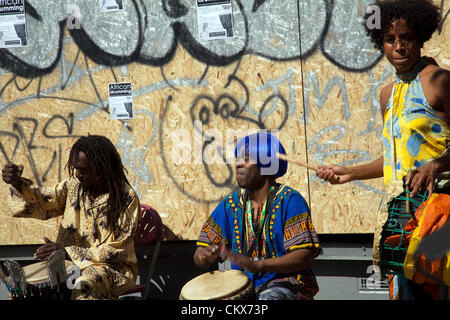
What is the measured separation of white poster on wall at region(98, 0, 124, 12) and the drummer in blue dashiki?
221 cm

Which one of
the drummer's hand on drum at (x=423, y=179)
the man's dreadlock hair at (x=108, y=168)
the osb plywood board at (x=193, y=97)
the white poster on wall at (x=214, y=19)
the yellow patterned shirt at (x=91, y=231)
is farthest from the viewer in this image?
the white poster on wall at (x=214, y=19)

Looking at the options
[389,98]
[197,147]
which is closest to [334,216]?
[197,147]

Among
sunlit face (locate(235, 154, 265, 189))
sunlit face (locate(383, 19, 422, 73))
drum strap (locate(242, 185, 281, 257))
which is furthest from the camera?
sunlit face (locate(235, 154, 265, 189))

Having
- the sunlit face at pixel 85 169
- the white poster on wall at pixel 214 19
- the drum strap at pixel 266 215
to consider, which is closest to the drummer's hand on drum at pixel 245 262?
the drum strap at pixel 266 215

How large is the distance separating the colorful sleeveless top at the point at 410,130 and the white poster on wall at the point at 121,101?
9.06 ft

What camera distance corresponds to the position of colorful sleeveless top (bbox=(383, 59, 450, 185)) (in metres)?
3.66

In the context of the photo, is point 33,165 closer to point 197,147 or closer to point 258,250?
point 197,147

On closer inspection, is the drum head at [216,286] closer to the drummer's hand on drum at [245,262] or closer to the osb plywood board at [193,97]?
the drummer's hand on drum at [245,262]

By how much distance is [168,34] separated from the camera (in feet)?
19.4

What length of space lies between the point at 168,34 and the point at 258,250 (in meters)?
2.43

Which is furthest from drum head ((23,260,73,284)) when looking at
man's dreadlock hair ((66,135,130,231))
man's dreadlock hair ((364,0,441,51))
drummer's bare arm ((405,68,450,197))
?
man's dreadlock hair ((364,0,441,51))

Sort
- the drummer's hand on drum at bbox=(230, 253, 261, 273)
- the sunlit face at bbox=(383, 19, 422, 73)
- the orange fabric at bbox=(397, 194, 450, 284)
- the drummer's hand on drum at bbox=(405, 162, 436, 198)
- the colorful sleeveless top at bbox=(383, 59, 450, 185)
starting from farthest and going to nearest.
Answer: the drummer's hand on drum at bbox=(230, 253, 261, 273)
the sunlit face at bbox=(383, 19, 422, 73)
the colorful sleeveless top at bbox=(383, 59, 450, 185)
the drummer's hand on drum at bbox=(405, 162, 436, 198)
the orange fabric at bbox=(397, 194, 450, 284)

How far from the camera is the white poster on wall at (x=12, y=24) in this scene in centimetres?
621

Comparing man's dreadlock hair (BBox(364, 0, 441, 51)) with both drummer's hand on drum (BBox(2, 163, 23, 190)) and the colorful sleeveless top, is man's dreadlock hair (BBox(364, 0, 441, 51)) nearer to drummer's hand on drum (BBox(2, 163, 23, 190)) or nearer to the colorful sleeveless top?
the colorful sleeveless top
